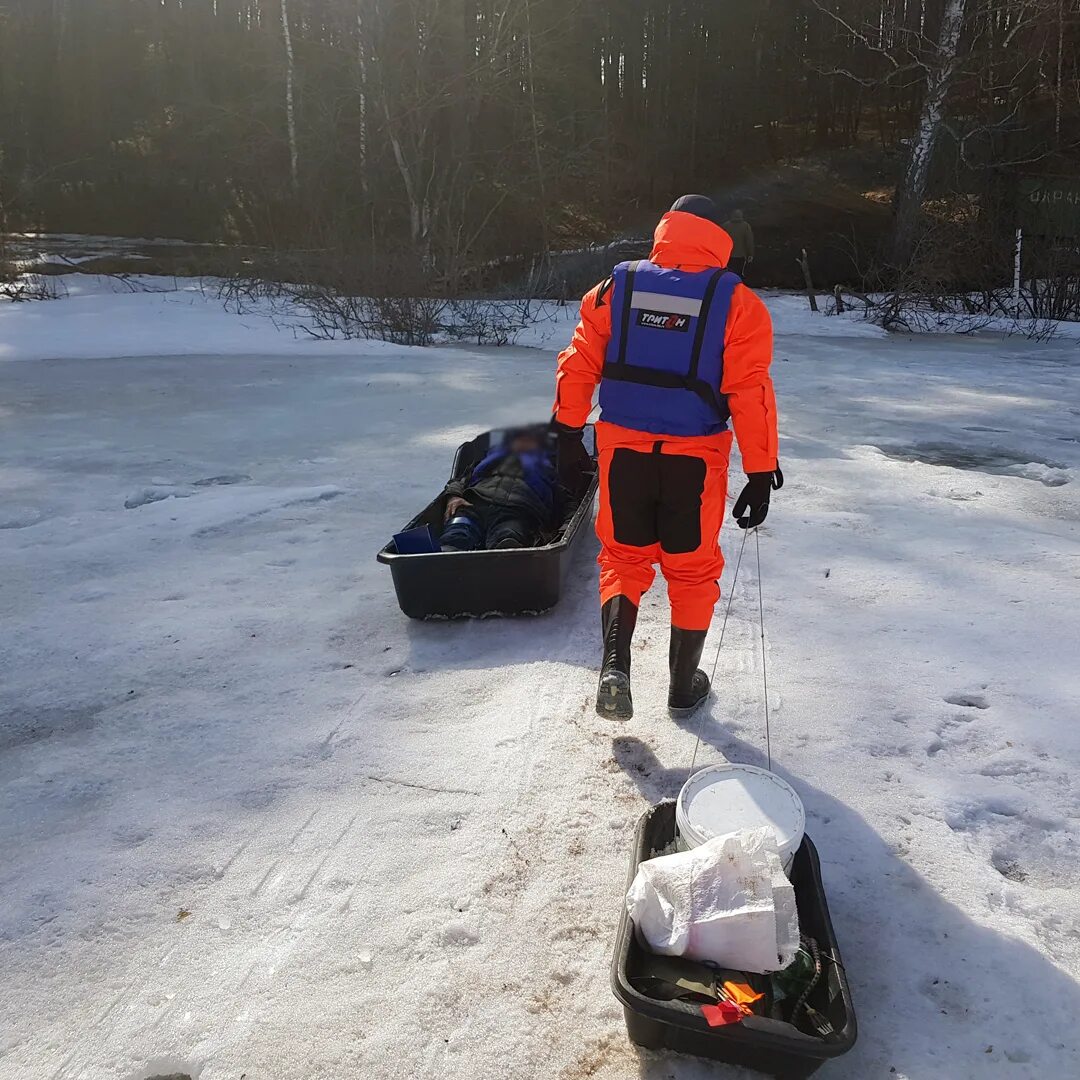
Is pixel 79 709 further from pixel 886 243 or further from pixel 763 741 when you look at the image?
pixel 886 243

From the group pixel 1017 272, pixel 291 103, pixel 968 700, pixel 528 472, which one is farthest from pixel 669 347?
pixel 291 103

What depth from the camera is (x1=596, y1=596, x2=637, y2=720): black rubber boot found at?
2.29 metres

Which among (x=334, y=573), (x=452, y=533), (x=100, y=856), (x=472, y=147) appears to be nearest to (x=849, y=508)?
(x=452, y=533)

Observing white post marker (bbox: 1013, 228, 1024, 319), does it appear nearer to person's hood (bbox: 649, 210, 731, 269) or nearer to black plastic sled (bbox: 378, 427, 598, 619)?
black plastic sled (bbox: 378, 427, 598, 619)

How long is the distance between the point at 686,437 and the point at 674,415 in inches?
2.7

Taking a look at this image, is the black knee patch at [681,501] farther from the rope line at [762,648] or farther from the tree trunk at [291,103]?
the tree trunk at [291,103]

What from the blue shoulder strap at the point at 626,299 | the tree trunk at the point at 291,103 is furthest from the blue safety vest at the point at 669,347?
the tree trunk at the point at 291,103

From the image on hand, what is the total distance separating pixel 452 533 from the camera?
321 cm

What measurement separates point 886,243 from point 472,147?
8.87 meters

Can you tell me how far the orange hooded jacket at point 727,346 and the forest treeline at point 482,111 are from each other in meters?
9.32

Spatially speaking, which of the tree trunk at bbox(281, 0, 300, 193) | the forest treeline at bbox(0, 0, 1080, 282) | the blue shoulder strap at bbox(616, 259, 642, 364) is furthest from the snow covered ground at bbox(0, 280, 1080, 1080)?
the tree trunk at bbox(281, 0, 300, 193)

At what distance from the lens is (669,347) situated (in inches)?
87.0

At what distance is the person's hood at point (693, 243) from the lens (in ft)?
7.16

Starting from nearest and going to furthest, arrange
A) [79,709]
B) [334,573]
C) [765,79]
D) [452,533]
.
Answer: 1. [79,709]
2. [452,533]
3. [334,573]
4. [765,79]
